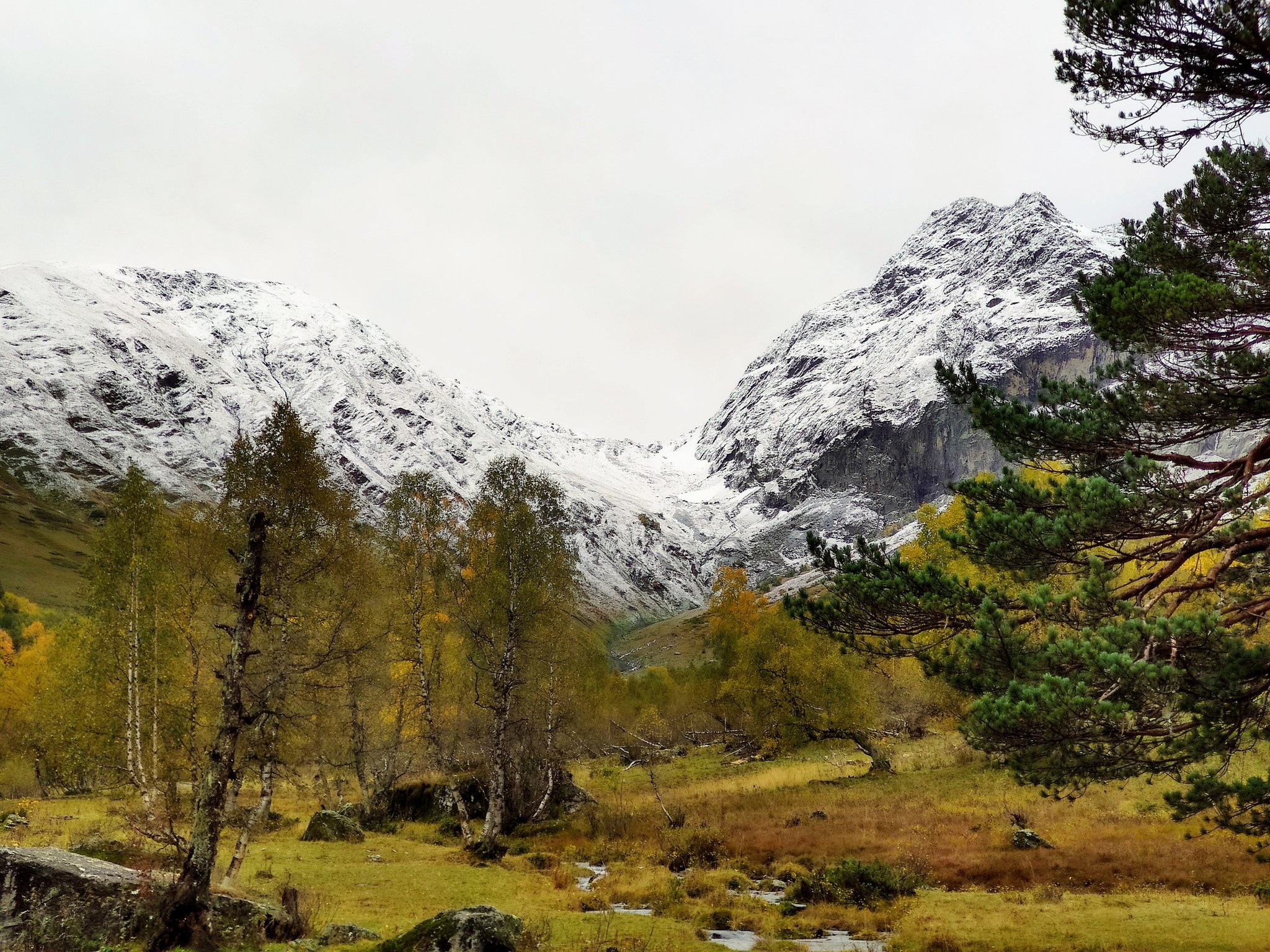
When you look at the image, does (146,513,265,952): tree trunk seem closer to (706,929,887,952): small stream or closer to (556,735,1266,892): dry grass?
(706,929,887,952): small stream

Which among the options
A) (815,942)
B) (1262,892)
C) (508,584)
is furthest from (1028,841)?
(508,584)

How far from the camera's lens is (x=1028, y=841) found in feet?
65.2

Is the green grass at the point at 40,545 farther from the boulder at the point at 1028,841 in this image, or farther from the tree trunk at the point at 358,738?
the boulder at the point at 1028,841

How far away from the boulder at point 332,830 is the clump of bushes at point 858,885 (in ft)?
54.1

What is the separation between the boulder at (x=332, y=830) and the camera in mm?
24203

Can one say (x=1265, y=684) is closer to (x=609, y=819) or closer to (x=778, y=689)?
(x=609, y=819)

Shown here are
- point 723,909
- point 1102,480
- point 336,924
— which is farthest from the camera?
point 723,909

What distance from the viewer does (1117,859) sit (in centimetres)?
1747

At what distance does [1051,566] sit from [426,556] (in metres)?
22.6

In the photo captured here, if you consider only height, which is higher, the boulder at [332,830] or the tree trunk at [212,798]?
the tree trunk at [212,798]

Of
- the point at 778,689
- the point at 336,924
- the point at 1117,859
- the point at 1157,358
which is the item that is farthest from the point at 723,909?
the point at 778,689

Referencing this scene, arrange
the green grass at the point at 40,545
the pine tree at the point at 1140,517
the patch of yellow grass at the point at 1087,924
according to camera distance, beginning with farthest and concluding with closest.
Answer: the green grass at the point at 40,545 → the patch of yellow grass at the point at 1087,924 → the pine tree at the point at 1140,517

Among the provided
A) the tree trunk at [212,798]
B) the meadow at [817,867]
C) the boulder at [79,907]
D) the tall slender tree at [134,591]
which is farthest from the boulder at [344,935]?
the tall slender tree at [134,591]

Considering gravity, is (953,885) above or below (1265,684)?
below
